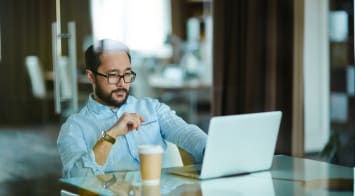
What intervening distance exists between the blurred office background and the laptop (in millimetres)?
578

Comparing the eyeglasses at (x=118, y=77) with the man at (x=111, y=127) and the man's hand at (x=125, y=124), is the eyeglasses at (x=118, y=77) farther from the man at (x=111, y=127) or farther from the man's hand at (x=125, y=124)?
the man's hand at (x=125, y=124)

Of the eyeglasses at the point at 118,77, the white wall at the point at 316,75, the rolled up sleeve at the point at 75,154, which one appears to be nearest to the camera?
the rolled up sleeve at the point at 75,154

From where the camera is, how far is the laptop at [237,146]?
212 cm

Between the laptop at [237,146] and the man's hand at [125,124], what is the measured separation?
249mm

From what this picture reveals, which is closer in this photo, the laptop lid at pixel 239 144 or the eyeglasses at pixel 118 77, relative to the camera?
the laptop lid at pixel 239 144

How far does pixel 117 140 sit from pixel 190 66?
1069 millimetres

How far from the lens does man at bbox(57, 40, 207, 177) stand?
2.40 m

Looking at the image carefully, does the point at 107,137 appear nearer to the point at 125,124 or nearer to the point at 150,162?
the point at 125,124

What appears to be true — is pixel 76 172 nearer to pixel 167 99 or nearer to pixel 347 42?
pixel 167 99

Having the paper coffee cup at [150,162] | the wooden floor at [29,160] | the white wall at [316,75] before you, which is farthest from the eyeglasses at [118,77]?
the white wall at [316,75]

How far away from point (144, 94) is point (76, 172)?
494 mm

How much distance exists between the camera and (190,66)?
3.43 m

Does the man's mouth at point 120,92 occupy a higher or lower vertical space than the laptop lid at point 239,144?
higher

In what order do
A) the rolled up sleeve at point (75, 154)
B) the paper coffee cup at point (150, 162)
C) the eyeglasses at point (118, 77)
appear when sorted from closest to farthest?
the paper coffee cup at point (150, 162)
the rolled up sleeve at point (75, 154)
the eyeglasses at point (118, 77)
